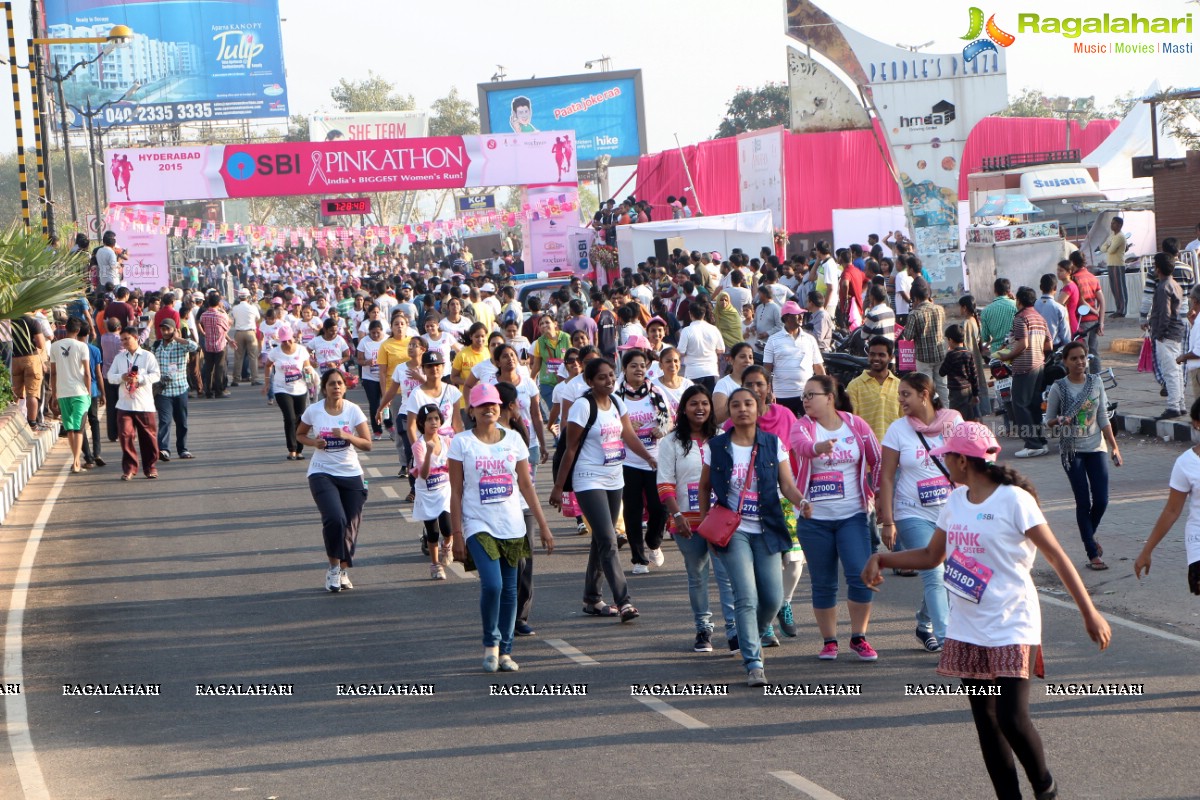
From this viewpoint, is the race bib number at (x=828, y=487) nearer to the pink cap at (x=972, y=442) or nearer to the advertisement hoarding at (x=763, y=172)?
the pink cap at (x=972, y=442)

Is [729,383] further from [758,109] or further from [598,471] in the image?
[758,109]

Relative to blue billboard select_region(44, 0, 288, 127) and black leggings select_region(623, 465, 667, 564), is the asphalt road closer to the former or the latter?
black leggings select_region(623, 465, 667, 564)

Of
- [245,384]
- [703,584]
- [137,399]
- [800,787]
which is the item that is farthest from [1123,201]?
[800,787]

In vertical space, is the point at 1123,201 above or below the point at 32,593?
above

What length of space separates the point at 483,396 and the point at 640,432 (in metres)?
2.49

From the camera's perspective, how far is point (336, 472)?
10.8 m

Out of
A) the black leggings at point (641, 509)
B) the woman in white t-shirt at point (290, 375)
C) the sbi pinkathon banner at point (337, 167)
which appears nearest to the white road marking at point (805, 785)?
the black leggings at point (641, 509)

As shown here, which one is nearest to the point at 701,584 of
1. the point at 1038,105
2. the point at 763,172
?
the point at 763,172

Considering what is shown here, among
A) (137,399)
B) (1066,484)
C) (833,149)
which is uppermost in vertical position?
(833,149)

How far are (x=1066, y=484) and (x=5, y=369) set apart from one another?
13.6m

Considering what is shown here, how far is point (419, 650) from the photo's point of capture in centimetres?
901

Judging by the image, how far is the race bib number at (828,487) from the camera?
8.14m

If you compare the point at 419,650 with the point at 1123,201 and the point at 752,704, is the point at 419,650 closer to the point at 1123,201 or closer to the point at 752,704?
the point at 752,704

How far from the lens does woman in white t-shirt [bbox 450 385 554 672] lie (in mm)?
8258
